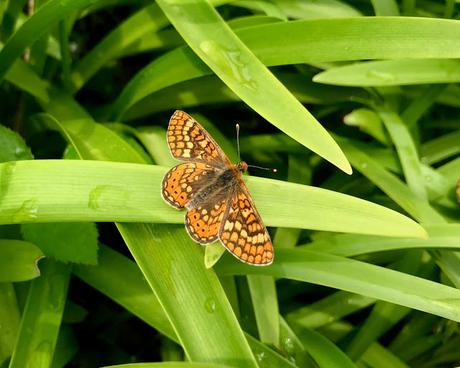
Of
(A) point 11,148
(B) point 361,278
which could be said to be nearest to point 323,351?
(B) point 361,278

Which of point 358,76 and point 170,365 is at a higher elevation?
point 358,76

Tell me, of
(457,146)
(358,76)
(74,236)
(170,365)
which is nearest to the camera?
(170,365)

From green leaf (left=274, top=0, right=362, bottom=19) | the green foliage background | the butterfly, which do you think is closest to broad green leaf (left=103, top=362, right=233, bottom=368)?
the green foliage background

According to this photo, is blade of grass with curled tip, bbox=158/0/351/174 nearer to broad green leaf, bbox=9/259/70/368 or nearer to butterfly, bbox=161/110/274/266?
butterfly, bbox=161/110/274/266

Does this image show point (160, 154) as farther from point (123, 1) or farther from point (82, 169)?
point (123, 1)

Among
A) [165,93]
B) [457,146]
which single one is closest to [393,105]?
[457,146]
